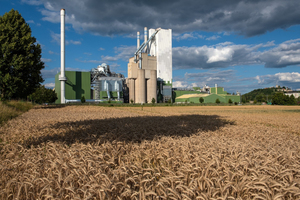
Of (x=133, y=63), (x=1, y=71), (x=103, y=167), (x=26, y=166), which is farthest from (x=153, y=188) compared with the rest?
(x=133, y=63)

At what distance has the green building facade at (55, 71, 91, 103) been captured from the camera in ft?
321

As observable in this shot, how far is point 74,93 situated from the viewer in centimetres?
9912

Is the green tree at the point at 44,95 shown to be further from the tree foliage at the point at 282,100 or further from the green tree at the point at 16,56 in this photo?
the tree foliage at the point at 282,100

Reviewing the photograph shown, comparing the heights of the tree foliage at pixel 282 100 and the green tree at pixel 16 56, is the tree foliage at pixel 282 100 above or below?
below

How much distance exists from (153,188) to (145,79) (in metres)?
109

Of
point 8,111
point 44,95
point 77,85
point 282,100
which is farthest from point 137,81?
point 8,111

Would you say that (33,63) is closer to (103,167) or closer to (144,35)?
(103,167)

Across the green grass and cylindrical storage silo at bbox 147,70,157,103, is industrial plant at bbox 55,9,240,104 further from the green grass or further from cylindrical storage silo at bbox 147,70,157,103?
the green grass

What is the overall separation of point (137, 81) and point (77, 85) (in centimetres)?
3224

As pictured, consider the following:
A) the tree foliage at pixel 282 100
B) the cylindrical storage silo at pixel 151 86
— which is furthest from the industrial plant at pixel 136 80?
the tree foliage at pixel 282 100

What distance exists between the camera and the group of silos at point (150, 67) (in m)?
109

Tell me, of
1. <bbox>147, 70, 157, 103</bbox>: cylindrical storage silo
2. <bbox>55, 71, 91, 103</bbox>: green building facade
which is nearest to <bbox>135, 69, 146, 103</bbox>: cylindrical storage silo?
<bbox>147, 70, 157, 103</bbox>: cylindrical storage silo

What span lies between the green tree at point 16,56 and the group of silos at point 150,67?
71262 mm

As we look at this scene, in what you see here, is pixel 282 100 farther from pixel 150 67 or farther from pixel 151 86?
pixel 150 67
